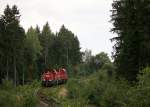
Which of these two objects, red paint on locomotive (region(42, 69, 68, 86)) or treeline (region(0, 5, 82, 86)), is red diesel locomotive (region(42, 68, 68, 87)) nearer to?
red paint on locomotive (region(42, 69, 68, 86))

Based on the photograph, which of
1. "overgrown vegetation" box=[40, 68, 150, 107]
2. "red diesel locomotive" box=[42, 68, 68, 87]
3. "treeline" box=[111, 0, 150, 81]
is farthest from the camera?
"red diesel locomotive" box=[42, 68, 68, 87]

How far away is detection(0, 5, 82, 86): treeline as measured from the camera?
81500 millimetres

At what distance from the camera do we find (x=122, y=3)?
49812 mm

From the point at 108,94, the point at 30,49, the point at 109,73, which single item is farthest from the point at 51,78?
the point at 30,49

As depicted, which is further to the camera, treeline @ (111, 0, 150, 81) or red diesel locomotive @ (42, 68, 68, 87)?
red diesel locomotive @ (42, 68, 68, 87)

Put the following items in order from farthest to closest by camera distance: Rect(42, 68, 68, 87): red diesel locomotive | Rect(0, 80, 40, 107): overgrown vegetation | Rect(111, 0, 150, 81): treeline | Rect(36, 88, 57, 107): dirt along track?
Rect(42, 68, 68, 87): red diesel locomotive, Rect(111, 0, 150, 81): treeline, Rect(36, 88, 57, 107): dirt along track, Rect(0, 80, 40, 107): overgrown vegetation

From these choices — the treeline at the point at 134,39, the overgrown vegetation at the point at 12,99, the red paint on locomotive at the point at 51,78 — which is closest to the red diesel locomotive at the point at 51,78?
the red paint on locomotive at the point at 51,78

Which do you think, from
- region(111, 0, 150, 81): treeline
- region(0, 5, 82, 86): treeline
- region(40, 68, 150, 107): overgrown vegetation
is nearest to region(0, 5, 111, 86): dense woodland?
region(0, 5, 82, 86): treeline

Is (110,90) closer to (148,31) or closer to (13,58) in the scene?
(148,31)

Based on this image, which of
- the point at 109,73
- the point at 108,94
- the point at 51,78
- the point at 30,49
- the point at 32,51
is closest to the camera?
the point at 108,94

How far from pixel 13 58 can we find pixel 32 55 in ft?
94.6

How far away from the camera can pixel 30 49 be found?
11481cm

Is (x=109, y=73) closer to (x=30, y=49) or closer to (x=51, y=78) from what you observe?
(x=51, y=78)

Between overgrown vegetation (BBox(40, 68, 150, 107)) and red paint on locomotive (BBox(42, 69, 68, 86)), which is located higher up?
red paint on locomotive (BBox(42, 69, 68, 86))
